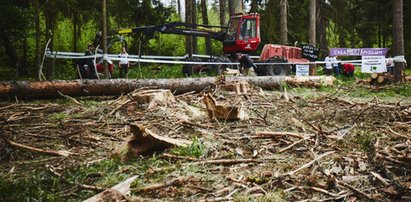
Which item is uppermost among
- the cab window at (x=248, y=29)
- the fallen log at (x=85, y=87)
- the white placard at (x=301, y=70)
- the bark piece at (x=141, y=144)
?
the cab window at (x=248, y=29)

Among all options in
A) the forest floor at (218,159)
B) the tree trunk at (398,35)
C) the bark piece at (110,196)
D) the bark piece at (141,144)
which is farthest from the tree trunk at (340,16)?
the bark piece at (110,196)

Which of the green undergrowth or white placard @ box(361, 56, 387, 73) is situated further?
white placard @ box(361, 56, 387, 73)

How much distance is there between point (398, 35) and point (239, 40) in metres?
6.57

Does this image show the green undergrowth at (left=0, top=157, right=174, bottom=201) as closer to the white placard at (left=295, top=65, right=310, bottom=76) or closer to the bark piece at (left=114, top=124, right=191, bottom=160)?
the bark piece at (left=114, top=124, right=191, bottom=160)

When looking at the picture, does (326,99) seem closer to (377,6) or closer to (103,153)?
(103,153)

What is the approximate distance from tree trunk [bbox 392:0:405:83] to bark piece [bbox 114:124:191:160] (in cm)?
1117

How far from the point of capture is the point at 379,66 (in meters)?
13.8

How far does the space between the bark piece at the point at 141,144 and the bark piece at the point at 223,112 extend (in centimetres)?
166

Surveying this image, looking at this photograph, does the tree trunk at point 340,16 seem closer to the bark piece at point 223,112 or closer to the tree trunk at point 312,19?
the tree trunk at point 312,19

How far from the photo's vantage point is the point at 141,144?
3896 millimetres

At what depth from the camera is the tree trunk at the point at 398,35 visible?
12344 millimetres

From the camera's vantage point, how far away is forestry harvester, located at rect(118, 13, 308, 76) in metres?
15.9

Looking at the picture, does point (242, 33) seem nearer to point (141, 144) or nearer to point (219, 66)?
point (219, 66)

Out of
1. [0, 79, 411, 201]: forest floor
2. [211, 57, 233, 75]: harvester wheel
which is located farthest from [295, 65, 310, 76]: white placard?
[0, 79, 411, 201]: forest floor
